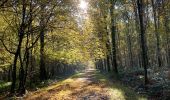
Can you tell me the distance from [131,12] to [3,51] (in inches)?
1275

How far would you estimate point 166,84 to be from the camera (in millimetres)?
20406

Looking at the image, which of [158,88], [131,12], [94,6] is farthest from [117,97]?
[131,12]

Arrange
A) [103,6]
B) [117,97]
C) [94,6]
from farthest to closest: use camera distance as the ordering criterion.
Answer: [94,6] < [103,6] < [117,97]

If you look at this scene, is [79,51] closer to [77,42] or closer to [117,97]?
[77,42]

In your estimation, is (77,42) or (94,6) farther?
(94,6)

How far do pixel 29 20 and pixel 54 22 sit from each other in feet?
8.01

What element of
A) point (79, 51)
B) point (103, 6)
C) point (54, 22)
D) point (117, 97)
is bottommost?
point (117, 97)

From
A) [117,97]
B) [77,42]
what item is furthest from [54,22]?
[117,97]

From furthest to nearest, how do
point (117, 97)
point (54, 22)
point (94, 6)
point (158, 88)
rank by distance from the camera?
point (94, 6), point (54, 22), point (158, 88), point (117, 97)

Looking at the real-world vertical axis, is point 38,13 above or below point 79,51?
above

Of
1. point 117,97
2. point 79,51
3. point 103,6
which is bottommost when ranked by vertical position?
point 117,97

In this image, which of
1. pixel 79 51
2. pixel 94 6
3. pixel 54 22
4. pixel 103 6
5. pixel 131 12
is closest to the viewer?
pixel 54 22

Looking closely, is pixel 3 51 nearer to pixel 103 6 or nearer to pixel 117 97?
pixel 117 97

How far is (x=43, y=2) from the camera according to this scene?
20922mm
